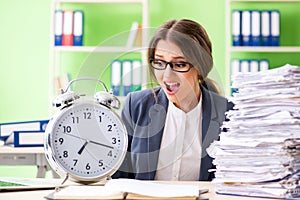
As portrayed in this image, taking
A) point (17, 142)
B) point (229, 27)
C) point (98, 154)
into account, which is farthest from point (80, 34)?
point (98, 154)

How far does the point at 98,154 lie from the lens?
1683 mm

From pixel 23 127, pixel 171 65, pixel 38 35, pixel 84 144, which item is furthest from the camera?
pixel 38 35

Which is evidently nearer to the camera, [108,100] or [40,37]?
[108,100]

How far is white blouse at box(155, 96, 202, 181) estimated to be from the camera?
2178mm

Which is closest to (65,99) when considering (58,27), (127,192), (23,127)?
(127,192)

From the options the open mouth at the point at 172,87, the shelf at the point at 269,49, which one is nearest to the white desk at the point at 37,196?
the open mouth at the point at 172,87

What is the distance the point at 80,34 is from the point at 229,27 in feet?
3.67

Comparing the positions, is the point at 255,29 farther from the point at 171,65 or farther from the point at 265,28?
the point at 171,65

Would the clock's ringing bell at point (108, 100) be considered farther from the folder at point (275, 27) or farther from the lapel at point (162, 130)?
the folder at point (275, 27)

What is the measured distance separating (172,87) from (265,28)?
3.06 metres

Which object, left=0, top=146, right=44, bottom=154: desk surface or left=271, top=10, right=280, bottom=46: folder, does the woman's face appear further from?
left=271, top=10, right=280, bottom=46: folder

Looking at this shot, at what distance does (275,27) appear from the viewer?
4992mm

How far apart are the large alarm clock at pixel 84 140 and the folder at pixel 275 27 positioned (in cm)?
347

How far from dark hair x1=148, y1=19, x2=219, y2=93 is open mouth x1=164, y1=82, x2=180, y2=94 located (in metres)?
0.07
